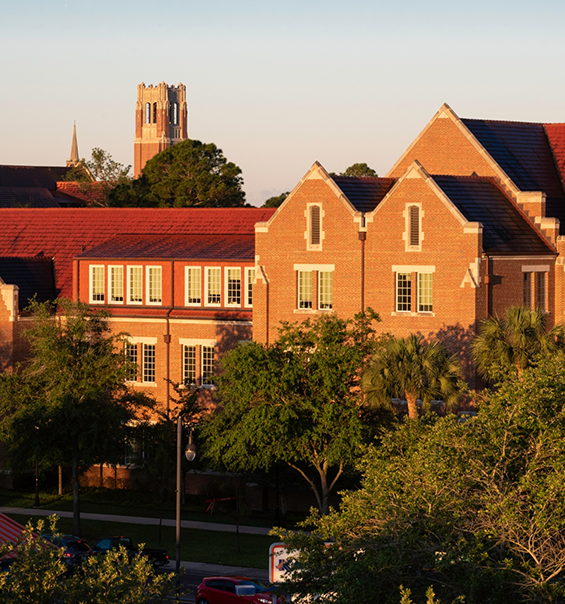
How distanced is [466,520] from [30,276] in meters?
A: 45.3

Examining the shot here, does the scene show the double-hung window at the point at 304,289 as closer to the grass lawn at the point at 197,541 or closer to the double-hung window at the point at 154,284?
the double-hung window at the point at 154,284

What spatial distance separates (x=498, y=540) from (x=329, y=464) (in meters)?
23.2

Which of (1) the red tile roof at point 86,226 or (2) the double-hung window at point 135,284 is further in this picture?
(1) the red tile roof at point 86,226

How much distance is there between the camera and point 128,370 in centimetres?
5209

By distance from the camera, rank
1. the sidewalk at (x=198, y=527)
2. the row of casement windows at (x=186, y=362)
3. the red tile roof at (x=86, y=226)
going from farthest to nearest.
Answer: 1. the red tile roof at (x=86, y=226)
2. the row of casement windows at (x=186, y=362)
3. the sidewalk at (x=198, y=527)

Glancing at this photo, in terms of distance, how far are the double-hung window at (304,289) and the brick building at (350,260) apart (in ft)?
0.24

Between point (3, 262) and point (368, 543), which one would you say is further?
point (3, 262)

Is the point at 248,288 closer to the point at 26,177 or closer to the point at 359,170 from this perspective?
the point at 359,170

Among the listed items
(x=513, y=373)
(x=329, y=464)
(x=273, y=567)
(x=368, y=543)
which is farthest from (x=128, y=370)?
(x=368, y=543)

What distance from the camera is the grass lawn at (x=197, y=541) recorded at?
45.7 m

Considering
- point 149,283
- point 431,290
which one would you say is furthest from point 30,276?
point 431,290

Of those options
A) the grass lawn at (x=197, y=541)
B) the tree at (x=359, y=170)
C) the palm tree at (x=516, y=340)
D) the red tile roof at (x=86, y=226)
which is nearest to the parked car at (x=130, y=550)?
the grass lawn at (x=197, y=541)

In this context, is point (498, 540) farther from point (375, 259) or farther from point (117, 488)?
point (117, 488)

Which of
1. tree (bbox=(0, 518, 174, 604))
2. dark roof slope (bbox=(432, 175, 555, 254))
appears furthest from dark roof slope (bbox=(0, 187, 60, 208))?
tree (bbox=(0, 518, 174, 604))
